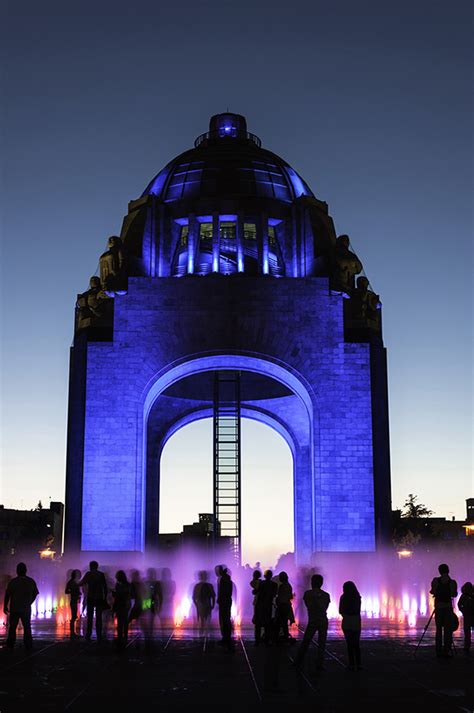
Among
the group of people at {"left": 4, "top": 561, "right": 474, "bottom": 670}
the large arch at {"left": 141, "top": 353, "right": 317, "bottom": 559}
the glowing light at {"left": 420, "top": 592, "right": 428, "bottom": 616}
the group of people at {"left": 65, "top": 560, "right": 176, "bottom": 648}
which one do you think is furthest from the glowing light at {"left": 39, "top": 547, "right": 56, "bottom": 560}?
the group of people at {"left": 65, "top": 560, "right": 176, "bottom": 648}

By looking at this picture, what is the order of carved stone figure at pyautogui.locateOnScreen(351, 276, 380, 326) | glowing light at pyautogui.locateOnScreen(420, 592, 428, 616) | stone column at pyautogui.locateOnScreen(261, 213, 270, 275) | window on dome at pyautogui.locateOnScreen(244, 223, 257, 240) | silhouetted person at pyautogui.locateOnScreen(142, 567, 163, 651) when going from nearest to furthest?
silhouetted person at pyautogui.locateOnScreen(142, 567, 163, 651) → glowing light at pyautogui.locateOnScreen(420, 592, 428, 616) → carved stone figure at pyautogui.locateOnScreen(351, 276, 380, 326) → stone column at pyautogui.locateOnScreen(261, 213, 270, 275) → window on dome at pyautogui.locateOnScreen(244, 223, 257, 240)

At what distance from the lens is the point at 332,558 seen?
33375 millimetres

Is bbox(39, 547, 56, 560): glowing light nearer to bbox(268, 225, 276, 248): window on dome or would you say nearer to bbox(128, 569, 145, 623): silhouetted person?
bbox(268, 225, 276, 248): window on dome

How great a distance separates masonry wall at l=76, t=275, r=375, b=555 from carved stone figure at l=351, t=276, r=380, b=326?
988 millimetres

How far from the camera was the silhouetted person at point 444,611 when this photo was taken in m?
15.3

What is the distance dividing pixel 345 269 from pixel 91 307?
31.6ft

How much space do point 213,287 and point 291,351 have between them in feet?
12.2

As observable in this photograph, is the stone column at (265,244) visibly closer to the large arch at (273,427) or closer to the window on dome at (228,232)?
the window on dome at (228,232)

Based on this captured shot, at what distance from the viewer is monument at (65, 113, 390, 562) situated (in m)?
34.0

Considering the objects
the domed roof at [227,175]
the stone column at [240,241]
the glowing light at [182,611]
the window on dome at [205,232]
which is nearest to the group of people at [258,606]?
the glowing light at [182,611]

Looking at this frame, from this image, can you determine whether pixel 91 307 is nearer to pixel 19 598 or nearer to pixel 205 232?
pixel 205 232

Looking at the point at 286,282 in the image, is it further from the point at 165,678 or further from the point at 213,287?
the point at 165,678

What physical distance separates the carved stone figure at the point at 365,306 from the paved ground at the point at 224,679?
1970 cm

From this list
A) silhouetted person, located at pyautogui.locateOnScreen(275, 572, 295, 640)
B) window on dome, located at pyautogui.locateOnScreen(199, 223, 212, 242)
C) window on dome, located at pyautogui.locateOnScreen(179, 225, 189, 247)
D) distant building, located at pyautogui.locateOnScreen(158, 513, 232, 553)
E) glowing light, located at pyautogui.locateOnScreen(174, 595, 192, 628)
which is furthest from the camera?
distant building, located at pyautogui.locateOnScreen(158, 513, 232, 553)
